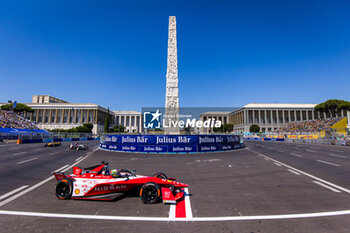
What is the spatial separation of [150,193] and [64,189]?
2.77 meters

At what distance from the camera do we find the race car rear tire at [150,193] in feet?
17.8

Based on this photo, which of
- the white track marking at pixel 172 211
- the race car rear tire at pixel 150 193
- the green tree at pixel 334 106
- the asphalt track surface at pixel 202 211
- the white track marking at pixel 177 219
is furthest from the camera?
the green tree at pixel 334 106

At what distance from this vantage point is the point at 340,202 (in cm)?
557

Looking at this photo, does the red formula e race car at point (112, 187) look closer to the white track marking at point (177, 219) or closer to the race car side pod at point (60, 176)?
the race car side pod at point (60, 176)

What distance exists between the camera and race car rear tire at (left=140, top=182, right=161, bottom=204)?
5.42 metres


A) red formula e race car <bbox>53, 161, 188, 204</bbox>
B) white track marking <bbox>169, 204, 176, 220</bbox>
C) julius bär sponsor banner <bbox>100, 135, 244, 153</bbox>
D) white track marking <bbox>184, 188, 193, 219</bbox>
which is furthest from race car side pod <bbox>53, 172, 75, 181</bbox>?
julius bär sponsor banner <bbox>100, 135, 244, 153</bbox>

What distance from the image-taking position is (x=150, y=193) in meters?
5.52

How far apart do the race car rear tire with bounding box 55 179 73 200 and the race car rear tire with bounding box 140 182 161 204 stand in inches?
89.0

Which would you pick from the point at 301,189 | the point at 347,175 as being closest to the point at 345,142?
the point at 347,175

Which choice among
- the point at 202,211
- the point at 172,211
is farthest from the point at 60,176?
the point at 202,211

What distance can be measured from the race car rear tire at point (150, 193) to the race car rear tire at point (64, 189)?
2260mm

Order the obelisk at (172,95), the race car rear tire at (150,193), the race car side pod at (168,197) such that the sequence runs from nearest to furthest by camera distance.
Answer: the race car side pod at (168,197), the race car rear tire at (150,193), the obelisk at (172,95)

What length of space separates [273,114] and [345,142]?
9044 cm

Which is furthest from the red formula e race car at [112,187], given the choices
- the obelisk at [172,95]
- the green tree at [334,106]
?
the green tree at [334,106]
